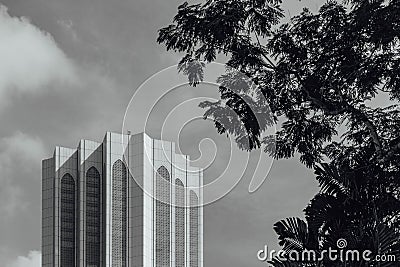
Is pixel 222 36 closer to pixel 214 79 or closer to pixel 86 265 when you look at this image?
pixel 214 79

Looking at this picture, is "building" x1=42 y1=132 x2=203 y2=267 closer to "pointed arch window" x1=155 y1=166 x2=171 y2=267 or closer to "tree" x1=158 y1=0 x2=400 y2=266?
"pointed arch window" x1=155 y1=166 x2=171 y2=267

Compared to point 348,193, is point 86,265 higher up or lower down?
higher up

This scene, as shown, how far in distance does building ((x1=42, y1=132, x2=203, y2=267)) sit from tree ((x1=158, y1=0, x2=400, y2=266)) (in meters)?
40.8

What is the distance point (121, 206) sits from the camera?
171 ft

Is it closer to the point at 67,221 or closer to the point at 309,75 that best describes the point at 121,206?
the point at 67,221

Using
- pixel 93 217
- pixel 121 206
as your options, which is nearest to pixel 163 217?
pixel 121 206

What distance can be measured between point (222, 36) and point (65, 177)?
46394mm

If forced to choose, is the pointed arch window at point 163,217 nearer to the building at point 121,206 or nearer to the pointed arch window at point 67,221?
the building at point 121,206

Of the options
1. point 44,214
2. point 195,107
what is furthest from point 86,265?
point 195,107

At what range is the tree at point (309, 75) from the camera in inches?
314

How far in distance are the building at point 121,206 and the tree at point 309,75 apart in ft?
134

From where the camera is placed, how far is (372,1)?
7.70 meters

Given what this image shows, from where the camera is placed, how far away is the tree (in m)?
7.97

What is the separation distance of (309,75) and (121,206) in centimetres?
4416
